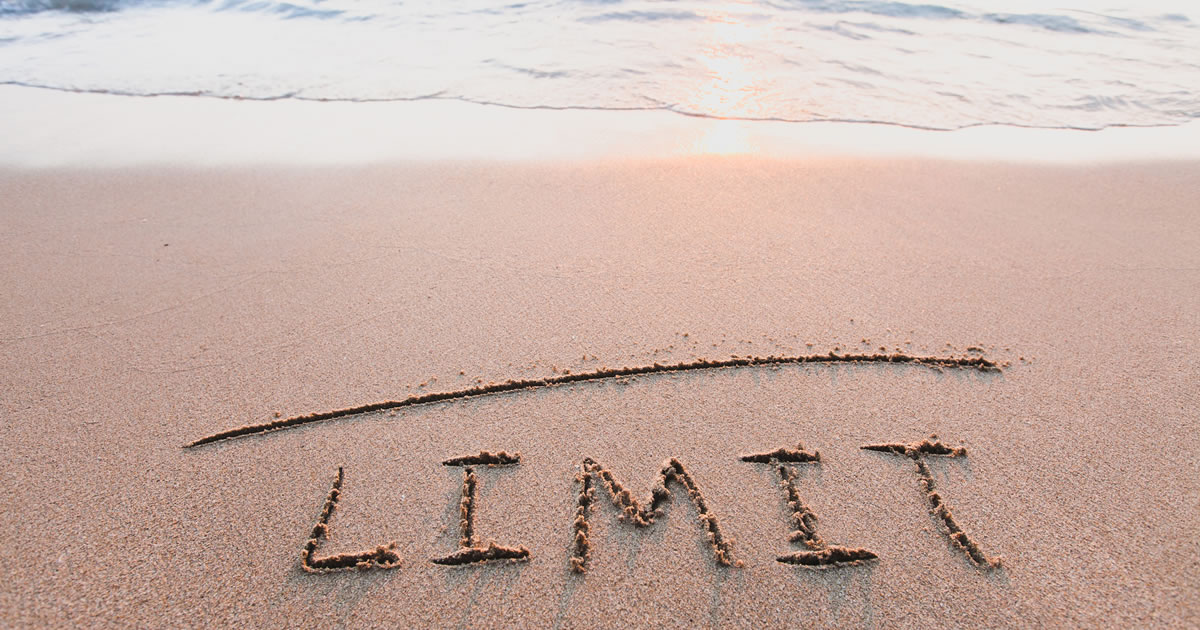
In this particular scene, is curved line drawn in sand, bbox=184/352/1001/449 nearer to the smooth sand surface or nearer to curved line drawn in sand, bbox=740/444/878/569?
the smooth sand surface

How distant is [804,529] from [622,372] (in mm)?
704

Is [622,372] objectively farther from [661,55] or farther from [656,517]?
[661,55]

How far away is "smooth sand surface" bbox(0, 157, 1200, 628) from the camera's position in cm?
143

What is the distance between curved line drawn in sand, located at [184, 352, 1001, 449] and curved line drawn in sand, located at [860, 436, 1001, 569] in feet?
1.14

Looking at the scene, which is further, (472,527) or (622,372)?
(622,372)

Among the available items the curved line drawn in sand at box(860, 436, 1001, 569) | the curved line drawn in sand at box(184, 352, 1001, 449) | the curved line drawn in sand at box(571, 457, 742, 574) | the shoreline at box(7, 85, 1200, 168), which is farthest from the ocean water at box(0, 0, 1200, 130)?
the curved line drawn in sand at box(571, 457, 742, 574)

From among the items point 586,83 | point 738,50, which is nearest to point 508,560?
point 586,83

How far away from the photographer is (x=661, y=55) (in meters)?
5.65

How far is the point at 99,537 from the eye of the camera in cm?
153

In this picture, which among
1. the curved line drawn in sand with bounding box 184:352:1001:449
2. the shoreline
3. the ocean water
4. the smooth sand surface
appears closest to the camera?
the smooth sand surface

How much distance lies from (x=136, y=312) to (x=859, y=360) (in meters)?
2.38

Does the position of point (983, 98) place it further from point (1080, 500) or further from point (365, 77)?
point (365, 77)

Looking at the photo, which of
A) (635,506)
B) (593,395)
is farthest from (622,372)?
(635,506)

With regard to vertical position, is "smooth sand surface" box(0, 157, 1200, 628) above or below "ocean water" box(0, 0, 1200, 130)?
below
